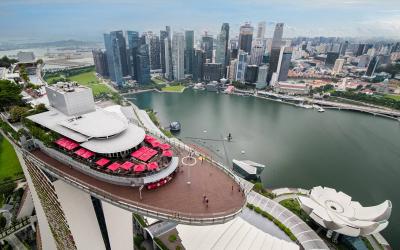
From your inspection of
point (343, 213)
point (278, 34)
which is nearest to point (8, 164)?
point (343, 213)

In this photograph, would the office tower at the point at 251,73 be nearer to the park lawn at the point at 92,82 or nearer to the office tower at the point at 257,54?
the office tower at the point at 257,54

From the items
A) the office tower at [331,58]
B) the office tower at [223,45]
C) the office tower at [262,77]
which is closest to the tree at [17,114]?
the office tower at [262,77]

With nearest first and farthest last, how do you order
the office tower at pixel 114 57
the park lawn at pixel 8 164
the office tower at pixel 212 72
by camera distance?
the park lawn at pixel 8 164, the office tower at pixel 114 57, the office tower at pixel 212 72

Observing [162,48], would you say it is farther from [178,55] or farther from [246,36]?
[246,36]

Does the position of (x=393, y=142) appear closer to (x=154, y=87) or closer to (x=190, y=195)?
(x=190, y=195)

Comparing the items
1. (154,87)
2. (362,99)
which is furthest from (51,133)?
(362,99)

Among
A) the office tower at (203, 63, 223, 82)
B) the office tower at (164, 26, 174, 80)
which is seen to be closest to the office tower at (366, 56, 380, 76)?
the office tower at (203, 63, 223, 82)

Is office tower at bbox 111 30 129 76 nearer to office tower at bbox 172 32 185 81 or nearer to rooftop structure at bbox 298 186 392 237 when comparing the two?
office tower at bbox 172 32 185 81
